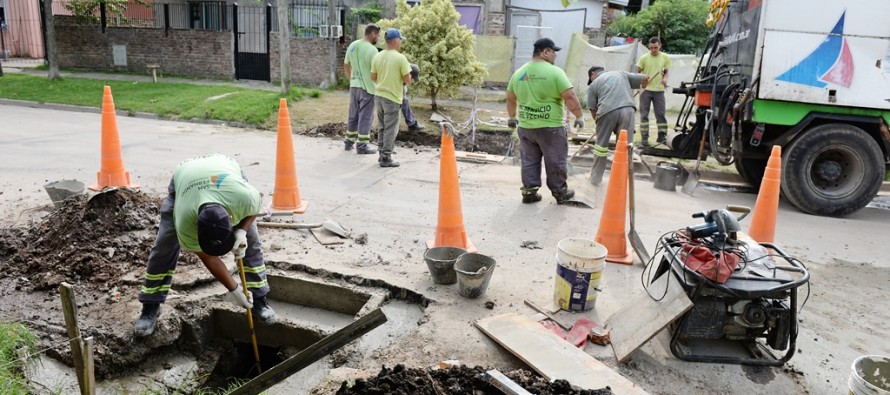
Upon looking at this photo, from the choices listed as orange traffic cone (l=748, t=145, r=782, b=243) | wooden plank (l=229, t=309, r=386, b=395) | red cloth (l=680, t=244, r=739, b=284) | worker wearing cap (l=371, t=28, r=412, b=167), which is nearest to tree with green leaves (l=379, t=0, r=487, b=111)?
worker wearing cap (l=371, t=28, r=412, b=167)

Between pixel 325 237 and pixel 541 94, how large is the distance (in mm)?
2766

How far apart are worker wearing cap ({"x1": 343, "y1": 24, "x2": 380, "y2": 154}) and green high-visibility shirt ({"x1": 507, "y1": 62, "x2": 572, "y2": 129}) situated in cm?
319

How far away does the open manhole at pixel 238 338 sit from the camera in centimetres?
388

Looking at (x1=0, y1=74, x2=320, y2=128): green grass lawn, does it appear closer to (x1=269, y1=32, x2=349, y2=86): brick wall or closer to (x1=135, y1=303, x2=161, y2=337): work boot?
(x1=269, y1=32, x2=349, y2=86): brick wall

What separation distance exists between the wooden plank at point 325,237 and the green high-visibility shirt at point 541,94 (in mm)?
2474

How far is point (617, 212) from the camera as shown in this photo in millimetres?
5152

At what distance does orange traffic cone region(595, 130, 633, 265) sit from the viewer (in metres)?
5.10

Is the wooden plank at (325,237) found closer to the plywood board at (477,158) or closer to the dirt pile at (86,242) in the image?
the dirt pile at (86,242)

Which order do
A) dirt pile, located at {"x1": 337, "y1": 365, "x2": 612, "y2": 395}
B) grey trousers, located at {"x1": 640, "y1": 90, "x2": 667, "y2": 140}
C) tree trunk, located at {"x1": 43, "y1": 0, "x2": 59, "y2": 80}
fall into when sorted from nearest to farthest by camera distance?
dirt pile, located at {"x1": 337, "y1": 365, "x2": 612, "y2": 395}
grey trousers, located at {"x1": 640, "y1": 90, "x2": 667, "y2": 140}
tree trunk, located at {"x1": 43, "y1": 0, "x2": 59, "y2": 80}

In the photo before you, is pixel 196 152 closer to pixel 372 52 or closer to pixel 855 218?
pixel 372 52

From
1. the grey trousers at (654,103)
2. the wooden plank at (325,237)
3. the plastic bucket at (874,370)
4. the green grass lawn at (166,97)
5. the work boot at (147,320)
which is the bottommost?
the work boot at (147,320)

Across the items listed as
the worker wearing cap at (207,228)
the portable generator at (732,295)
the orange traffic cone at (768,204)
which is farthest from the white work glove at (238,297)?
the orange traffic cone at (768,204)

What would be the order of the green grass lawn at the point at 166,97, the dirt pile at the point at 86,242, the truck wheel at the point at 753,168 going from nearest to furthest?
the dirt pile at the point at 86,242 → the truck wheel at the point at 753,168 → the green grass lawn at the point at 166,97

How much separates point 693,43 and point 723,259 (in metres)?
19.2
